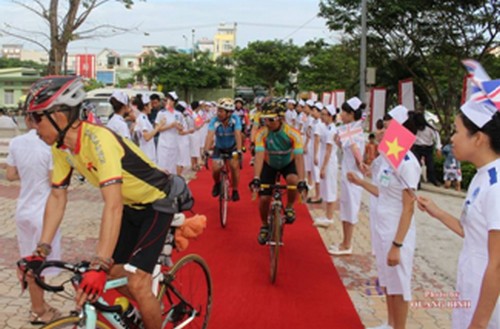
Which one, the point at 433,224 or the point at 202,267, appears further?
the point at 433,224

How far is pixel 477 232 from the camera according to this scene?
2.59 m

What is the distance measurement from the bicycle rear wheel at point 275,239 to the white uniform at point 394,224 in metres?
1.61

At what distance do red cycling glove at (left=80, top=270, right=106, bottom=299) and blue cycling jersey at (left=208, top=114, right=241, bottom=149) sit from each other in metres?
6.86

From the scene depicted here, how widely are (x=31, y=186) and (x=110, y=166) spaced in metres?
2.20

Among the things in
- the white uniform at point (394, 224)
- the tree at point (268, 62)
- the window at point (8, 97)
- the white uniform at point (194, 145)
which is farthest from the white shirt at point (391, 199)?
the tree at point (268, 62)

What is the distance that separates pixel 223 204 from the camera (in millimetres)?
8633

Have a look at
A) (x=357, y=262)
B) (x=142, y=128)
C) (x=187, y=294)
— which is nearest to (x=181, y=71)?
(x=142, y=128)

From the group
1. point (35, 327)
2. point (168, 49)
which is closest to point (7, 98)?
point (168, 49)

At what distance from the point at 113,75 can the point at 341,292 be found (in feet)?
399

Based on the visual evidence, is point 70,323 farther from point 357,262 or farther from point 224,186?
point 224,186

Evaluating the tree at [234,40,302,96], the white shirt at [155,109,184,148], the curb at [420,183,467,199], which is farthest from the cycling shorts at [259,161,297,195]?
the tree at [234,40,302,96]

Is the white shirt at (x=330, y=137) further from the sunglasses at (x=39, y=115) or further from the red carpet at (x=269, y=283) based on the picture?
the sunglasses at (x=39, y=115)

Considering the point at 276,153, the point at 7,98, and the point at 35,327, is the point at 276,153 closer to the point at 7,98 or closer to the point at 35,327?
the point at 35,327

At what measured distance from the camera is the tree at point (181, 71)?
49969mm
